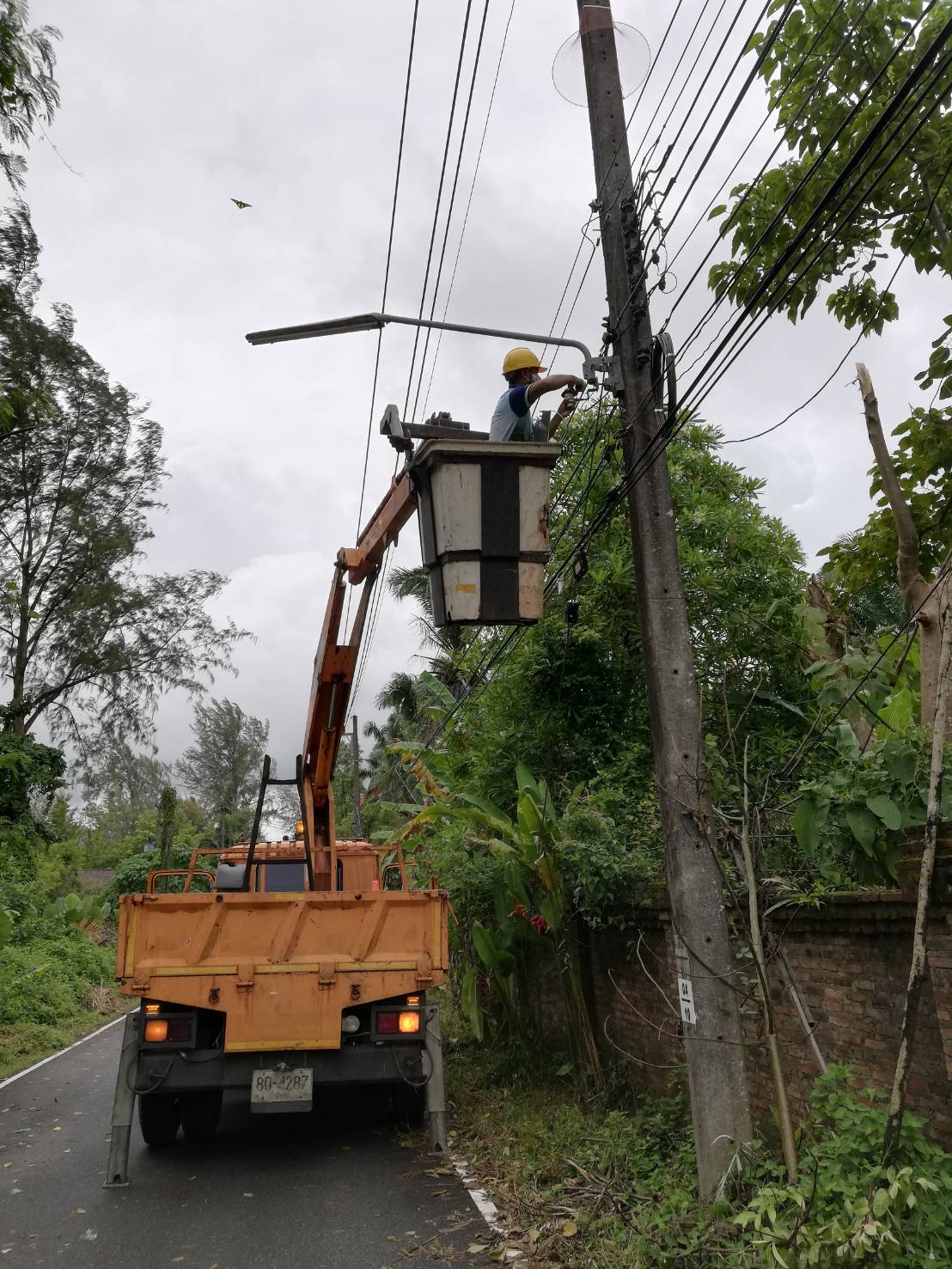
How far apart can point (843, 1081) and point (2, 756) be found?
19.1 metres

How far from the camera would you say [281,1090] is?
7.49 m

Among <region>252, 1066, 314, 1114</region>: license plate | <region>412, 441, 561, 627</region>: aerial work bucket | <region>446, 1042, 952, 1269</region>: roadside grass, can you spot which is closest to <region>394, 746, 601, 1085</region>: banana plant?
<region>446, 1042, 952, 1269</region>: roadside grass

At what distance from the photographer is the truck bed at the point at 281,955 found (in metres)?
7.52

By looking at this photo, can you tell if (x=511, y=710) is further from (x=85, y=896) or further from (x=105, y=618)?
(x=85, y=896)

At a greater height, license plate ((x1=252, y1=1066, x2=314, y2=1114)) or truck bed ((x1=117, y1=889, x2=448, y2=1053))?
truck bed ((x1=117, y1=889, x2=448, y2=1053))

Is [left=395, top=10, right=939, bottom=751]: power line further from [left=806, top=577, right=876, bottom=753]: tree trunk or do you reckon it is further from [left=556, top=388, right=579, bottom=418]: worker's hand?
[left=806, top=577, right=876, bottom=753]: tree trunk

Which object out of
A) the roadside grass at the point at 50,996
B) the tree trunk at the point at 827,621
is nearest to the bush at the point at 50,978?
the roadside grass at the point at 50,996

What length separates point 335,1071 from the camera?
302 inches

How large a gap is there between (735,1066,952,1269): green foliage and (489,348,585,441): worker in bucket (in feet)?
12.7

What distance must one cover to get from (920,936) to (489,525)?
288cm

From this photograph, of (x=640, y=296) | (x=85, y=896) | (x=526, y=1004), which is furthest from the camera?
(x=85, y=896)

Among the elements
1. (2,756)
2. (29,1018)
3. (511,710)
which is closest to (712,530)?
(511,710)

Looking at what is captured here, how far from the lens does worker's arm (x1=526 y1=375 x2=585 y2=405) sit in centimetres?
604

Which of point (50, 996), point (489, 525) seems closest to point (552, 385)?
point (489, 525)
